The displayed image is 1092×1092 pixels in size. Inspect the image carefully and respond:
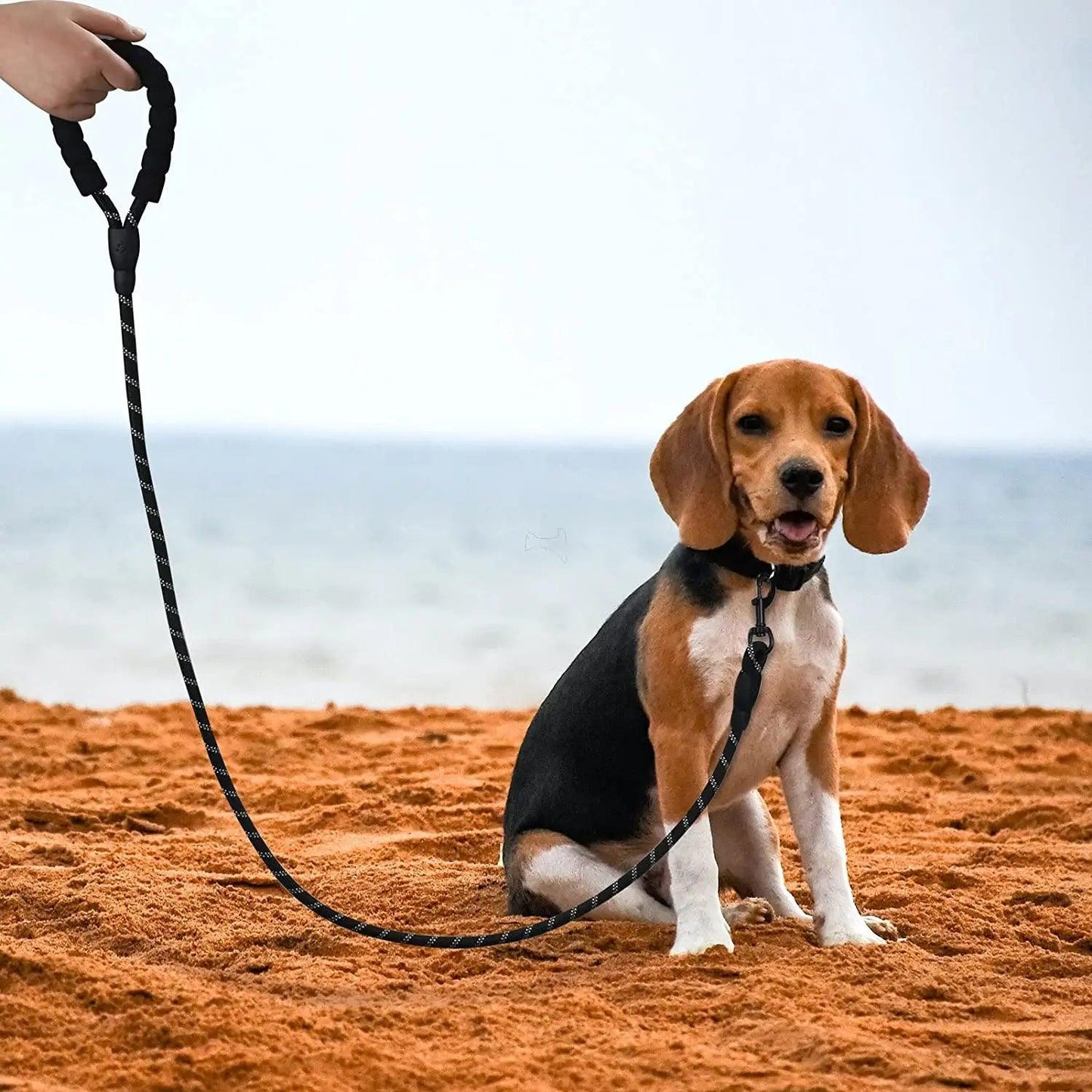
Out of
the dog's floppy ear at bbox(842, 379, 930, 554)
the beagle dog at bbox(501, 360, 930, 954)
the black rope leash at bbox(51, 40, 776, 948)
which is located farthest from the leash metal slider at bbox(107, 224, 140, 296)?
the dog's floppy ear at bbox(842, 379, 930, 554)

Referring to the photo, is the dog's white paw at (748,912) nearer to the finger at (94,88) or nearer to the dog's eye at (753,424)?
the dog's eye at (753,424)

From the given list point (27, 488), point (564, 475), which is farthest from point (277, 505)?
point (564, 475)

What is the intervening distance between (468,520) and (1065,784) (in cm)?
1523

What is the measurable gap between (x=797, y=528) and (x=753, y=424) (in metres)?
0.31

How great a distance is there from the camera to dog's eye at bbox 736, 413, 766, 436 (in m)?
3.71

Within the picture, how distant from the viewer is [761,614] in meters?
3.70

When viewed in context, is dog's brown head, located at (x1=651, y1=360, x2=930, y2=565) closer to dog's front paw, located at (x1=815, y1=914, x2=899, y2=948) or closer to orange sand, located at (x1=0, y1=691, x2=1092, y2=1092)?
dog's front paw, located at (x1=815, y1=914, x2=899, y2=948)

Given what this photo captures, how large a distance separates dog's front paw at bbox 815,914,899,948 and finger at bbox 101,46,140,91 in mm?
2597

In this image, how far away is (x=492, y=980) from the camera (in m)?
Result: 3.44

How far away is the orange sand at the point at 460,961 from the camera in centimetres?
283

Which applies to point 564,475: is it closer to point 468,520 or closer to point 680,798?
point 468,520

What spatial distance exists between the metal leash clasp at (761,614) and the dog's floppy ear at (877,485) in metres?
0.25

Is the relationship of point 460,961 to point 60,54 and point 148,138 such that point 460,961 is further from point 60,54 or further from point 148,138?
point 60,54

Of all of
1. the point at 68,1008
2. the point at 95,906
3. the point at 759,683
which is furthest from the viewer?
the point at 95,906
